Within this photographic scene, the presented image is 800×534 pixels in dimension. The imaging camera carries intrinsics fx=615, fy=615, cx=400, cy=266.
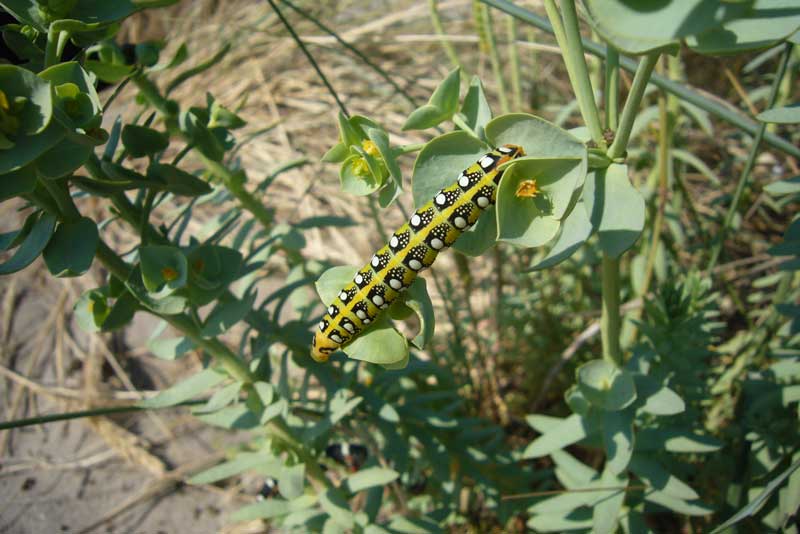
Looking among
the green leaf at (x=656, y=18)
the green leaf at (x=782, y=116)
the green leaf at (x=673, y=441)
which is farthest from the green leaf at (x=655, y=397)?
the green leaf at (x=656, y=18)

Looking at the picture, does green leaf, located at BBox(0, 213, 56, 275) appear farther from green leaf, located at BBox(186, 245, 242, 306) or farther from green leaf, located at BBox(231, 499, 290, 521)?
green leaf, located at BBox(231, 499, 290, 521)

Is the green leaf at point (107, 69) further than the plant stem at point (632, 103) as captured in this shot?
Yes

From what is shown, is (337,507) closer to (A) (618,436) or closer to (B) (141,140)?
(A) (618,436)

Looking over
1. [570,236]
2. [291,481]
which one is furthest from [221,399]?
[570,236]

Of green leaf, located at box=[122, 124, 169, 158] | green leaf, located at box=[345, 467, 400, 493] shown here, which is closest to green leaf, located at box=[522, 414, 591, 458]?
green leaf, located at box=[345, 467, 400, 493]

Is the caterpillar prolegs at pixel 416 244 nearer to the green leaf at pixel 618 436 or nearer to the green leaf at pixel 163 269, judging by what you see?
the green leaf at pixel 163 269

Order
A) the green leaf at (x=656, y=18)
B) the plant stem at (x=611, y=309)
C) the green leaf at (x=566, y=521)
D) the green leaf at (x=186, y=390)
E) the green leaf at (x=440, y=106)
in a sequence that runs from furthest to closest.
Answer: the green leaf at (x=566, y=521), the green leaf at (x=186, y=390), the plant stem at (x=611, y=309), the green leaf at (x=440, y=106), the green leaf at (x=656, y=18)

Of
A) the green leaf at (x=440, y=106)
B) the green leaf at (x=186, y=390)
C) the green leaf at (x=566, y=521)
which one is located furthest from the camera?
the green leaf at (x=566, y=521)

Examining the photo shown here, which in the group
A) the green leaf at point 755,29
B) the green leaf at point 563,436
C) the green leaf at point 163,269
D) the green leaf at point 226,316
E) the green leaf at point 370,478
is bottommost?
the green leaf at point 370,478
